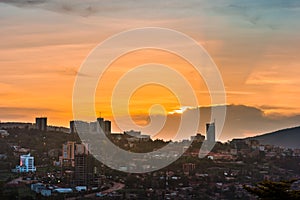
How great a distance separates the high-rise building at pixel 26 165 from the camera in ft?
97.2

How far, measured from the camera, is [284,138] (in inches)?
1458

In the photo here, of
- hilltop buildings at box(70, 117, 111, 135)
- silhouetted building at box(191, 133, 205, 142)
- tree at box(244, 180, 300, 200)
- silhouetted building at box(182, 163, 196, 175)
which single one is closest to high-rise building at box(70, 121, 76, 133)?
hilltop buildings at box(70, 117, 111, 135)

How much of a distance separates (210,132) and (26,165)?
9692 millimetres

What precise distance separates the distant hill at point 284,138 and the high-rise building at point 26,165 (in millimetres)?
12999

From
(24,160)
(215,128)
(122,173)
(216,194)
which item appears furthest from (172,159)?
(216,194)

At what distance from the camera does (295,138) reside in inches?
1430

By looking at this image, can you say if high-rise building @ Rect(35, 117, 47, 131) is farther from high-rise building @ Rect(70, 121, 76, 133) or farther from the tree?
the tree

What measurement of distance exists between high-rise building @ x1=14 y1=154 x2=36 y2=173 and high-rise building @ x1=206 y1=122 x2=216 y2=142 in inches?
343

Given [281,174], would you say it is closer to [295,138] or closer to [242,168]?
[242,168]

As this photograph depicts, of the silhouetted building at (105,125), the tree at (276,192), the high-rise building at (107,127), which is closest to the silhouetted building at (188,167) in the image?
the silhouetted building at (105,125)

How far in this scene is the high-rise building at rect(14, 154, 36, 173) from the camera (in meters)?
29.6

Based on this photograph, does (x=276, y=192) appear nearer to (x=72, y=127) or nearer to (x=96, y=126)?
(x=96, y=126)

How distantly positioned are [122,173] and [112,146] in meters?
6.45

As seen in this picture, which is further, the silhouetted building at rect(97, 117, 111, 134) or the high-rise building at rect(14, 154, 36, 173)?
the silhouetted building at rect(97, 117, 111, 134)
